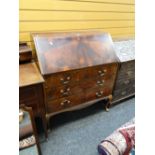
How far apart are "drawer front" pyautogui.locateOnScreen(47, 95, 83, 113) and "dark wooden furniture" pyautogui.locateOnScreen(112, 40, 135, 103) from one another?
2.06ft

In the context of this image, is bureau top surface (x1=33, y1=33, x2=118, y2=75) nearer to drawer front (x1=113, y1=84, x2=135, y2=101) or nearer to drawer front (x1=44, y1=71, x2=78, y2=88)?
drawer front (x1=44, y1=71, x2=78, y2=88)

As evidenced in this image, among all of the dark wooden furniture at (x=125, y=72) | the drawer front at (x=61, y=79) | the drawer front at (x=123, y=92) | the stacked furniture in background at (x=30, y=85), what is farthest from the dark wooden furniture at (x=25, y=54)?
the drawer front at (x=123, y=92)

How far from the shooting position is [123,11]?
254 centimetres

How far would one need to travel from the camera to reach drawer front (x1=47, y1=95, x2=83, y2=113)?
1.79 m

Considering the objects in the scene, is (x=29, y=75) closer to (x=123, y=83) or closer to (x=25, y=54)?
(x=25, y=54)

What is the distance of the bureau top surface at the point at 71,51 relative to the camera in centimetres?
163

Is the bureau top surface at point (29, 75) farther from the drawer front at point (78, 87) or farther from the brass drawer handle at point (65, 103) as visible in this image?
the brass drawer handle at point (65, 103)

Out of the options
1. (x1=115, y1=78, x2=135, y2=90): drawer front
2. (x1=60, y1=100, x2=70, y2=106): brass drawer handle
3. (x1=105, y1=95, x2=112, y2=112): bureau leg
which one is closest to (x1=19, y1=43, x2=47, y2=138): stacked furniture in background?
(x1=60, y1=100, x2=70, y2=106): brass drawer handle

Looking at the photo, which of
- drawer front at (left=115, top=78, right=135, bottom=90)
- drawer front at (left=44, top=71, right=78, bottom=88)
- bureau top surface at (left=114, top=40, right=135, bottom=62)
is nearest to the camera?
drawer front at (left=44, top=71, right=78, bottom=88)

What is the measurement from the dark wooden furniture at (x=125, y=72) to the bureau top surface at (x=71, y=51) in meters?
0.21

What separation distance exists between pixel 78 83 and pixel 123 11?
4.73ft

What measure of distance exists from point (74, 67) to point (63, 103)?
0.43 metres
